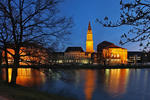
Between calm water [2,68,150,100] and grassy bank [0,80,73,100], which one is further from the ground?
grassy bank [0,80,73,100]

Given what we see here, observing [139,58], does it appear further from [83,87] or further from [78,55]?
[83,87]

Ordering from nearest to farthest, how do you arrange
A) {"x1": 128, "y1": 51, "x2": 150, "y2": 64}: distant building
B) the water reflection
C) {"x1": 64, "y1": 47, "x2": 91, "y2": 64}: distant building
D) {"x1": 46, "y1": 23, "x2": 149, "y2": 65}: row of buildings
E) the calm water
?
1. {"x1": 128, "y1": 51, "x2": 150, "y2": 64}: distant building
2. the calm water
3. the water reflection
4. {"x1": 46, "y1": 23, "x2": 149, "y2": 65}: row of buildings
5. {"x1": 64, "y1": 47, "x2": 91, "y2": 64}: distant building

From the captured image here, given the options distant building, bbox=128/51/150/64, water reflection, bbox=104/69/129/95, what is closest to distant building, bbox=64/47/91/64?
distant building, bbox=128/51/150/64

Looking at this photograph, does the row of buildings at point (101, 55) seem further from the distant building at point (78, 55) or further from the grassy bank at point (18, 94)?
the grassy bank at point (18, 94)

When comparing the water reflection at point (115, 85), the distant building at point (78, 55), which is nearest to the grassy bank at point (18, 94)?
the water reflection at point (115, 85)

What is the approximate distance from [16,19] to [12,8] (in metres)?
0.81

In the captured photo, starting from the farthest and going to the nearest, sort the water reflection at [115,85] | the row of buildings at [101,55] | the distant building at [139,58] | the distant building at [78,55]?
1. the distant building at [78,55]
2. the row of buildings at [101,55]
3. the water reflection at [115,85]
4. the distant building at [139,58]

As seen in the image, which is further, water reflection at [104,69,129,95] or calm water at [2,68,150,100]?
water reflection at [104,69,129,95]

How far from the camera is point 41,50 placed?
11.9 m

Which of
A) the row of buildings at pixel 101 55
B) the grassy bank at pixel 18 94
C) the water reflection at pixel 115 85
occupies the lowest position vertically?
the water reflection at pixel 115 85

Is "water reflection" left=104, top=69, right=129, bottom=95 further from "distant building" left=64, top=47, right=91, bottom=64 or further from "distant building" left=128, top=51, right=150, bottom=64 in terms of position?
"distant building" left=64, top=47, right=91, bottom=64

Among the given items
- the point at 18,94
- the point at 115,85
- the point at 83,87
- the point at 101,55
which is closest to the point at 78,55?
the point at 101,55

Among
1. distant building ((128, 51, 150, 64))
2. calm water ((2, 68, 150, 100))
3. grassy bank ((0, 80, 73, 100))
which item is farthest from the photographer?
calm water ((2, 68, 150, 100))

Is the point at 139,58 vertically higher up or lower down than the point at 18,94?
higher up
